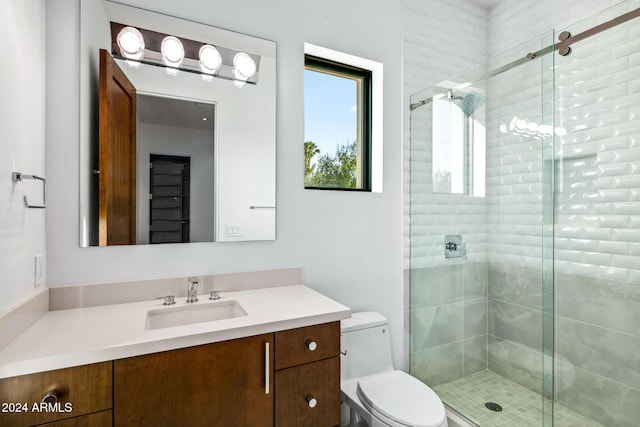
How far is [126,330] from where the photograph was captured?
1136 mm

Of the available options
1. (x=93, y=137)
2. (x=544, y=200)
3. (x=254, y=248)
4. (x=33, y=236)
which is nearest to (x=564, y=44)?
(x=544, y=200)

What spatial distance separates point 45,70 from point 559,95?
8.41ft

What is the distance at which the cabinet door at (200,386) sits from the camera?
1026 mm

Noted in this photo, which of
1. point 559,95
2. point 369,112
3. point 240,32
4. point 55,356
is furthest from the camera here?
point 369,112

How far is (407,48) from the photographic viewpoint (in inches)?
92.5

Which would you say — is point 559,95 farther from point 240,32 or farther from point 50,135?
point 50,135

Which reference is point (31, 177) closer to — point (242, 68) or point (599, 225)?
point (242, 68)

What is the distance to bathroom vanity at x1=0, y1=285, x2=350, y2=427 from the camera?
939 mm

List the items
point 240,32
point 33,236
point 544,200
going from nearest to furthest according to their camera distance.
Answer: point 33,236
point 240,32
point 544,200

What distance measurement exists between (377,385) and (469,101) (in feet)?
5.59

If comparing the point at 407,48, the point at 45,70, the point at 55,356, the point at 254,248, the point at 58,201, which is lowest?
the point at 55,356

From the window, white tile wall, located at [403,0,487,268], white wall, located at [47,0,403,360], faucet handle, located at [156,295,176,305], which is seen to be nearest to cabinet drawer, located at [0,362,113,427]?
faucet handle, located at [156,295,176,305]

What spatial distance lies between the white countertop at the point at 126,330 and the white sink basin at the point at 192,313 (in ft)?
0.09

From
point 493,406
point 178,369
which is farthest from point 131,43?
point 493,406
